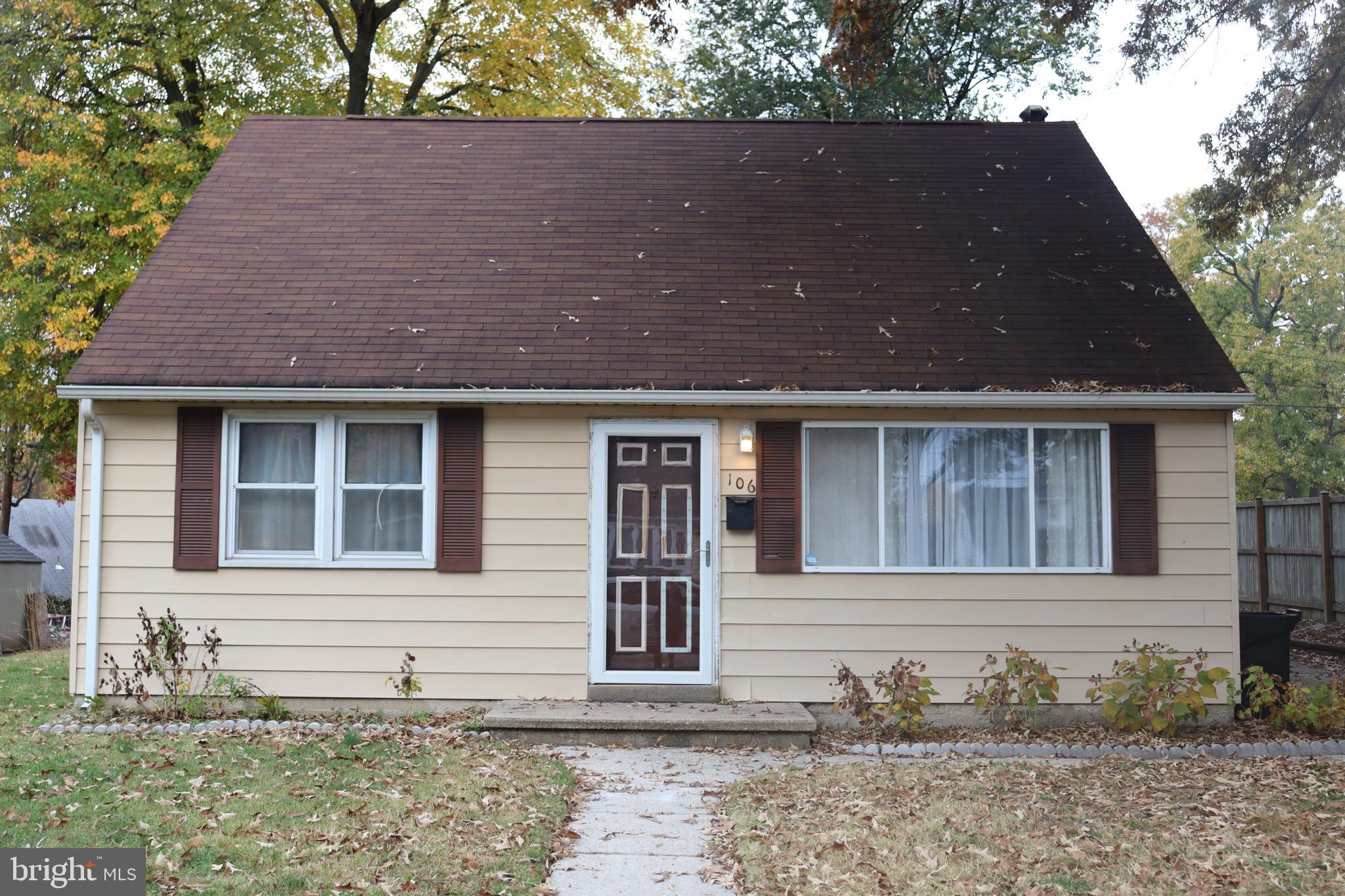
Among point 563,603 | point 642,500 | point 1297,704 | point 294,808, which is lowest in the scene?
point 294,808

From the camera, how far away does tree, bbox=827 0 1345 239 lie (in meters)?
10.7

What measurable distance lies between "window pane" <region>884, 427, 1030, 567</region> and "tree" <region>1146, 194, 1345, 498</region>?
21937mm

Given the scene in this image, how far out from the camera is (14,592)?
2073 cm

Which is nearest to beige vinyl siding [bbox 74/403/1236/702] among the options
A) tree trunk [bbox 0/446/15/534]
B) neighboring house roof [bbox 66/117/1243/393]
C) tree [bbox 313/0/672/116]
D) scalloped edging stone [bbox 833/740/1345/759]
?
neighboring house roof [bbox 66/117/1243/393]

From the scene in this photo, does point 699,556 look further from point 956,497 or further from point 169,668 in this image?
point 169,668

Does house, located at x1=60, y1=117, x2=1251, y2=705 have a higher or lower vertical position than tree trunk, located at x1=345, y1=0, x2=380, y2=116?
lower

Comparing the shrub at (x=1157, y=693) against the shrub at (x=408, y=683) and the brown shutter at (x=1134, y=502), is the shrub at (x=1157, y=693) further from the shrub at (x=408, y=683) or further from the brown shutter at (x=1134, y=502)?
the shrub at (x=408, y=683)

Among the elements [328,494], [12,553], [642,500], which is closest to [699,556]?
[642,500]

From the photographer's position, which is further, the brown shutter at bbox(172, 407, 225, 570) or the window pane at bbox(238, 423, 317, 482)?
the window pane at bbox(238, 423, 317, 482)

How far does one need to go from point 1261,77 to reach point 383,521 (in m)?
11.5

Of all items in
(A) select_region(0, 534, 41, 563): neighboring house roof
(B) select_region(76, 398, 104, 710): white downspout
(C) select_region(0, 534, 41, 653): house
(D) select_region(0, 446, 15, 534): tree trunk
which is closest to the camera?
(B) select_region(76, 398, 104, 710): white downspout

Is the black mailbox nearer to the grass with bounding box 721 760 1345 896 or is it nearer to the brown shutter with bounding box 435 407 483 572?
the brown shutter with bounding box 435 407 483 572

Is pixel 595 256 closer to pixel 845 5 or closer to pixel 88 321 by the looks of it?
pixel 845 5

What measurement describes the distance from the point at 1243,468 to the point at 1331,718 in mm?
23423
